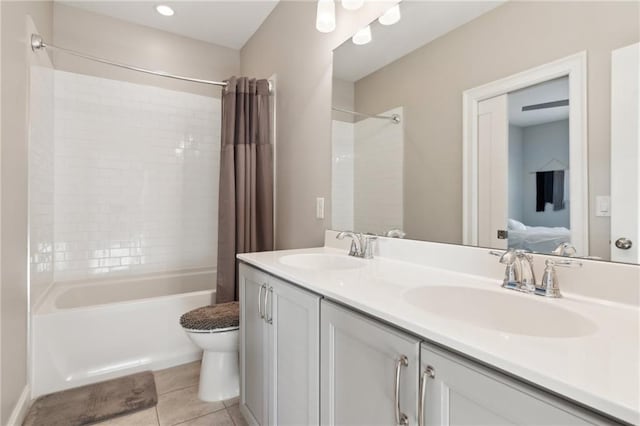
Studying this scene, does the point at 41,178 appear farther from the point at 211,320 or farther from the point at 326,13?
the point at 326,13

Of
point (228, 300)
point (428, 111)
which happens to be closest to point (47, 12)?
point (228, 300)

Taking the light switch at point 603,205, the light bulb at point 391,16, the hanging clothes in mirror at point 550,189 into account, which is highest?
the light bulb at point 391,16

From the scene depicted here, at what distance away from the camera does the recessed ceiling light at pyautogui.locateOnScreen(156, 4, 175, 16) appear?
2.40 m

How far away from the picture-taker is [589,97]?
863mm

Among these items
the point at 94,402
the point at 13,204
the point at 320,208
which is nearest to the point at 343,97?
the point at 320,208

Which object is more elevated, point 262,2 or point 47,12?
point 262,2

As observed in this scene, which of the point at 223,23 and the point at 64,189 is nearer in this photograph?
the point at 64,189

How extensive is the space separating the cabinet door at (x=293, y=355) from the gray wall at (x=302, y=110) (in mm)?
813

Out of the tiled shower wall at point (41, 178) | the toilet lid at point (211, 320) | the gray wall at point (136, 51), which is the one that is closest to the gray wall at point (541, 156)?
the toilet lid at point (211, 320)

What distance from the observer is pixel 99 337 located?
1.92m

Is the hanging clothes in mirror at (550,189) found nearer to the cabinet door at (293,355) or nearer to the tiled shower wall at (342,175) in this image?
the cabinet door at (293,355)

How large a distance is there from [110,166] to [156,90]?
0.77 meters

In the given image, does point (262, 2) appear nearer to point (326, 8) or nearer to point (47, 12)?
point (326, 8)

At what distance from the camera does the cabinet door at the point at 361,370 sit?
2.27ft
